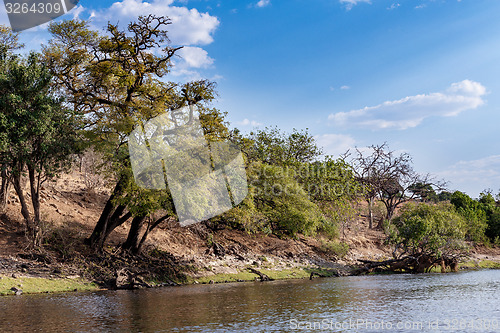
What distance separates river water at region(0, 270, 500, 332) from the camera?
13.7 meters

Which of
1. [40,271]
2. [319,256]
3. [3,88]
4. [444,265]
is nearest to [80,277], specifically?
[40,271]

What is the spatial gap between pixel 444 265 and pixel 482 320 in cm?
2866

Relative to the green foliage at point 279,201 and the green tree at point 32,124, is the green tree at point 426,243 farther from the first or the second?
the green tree at point 32,124

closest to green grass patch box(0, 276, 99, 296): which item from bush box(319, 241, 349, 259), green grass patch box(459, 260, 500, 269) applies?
bush box(319, 241, 349, 259)

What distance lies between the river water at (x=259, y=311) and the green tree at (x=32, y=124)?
8.89 m

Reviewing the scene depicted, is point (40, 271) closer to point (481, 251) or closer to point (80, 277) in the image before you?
point (80, 277)

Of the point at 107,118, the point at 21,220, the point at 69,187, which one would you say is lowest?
the point at 21,220

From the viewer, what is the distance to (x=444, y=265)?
4103 cm

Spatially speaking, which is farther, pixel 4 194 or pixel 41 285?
pixel 4 194

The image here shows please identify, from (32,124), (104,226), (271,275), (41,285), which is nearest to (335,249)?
(271,275)

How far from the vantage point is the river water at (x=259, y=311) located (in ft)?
45.1

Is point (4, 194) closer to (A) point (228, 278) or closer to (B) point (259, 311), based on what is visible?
(A) point (228, 278)

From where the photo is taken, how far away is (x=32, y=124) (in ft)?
85.1

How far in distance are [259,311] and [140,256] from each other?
16363 millimetres
